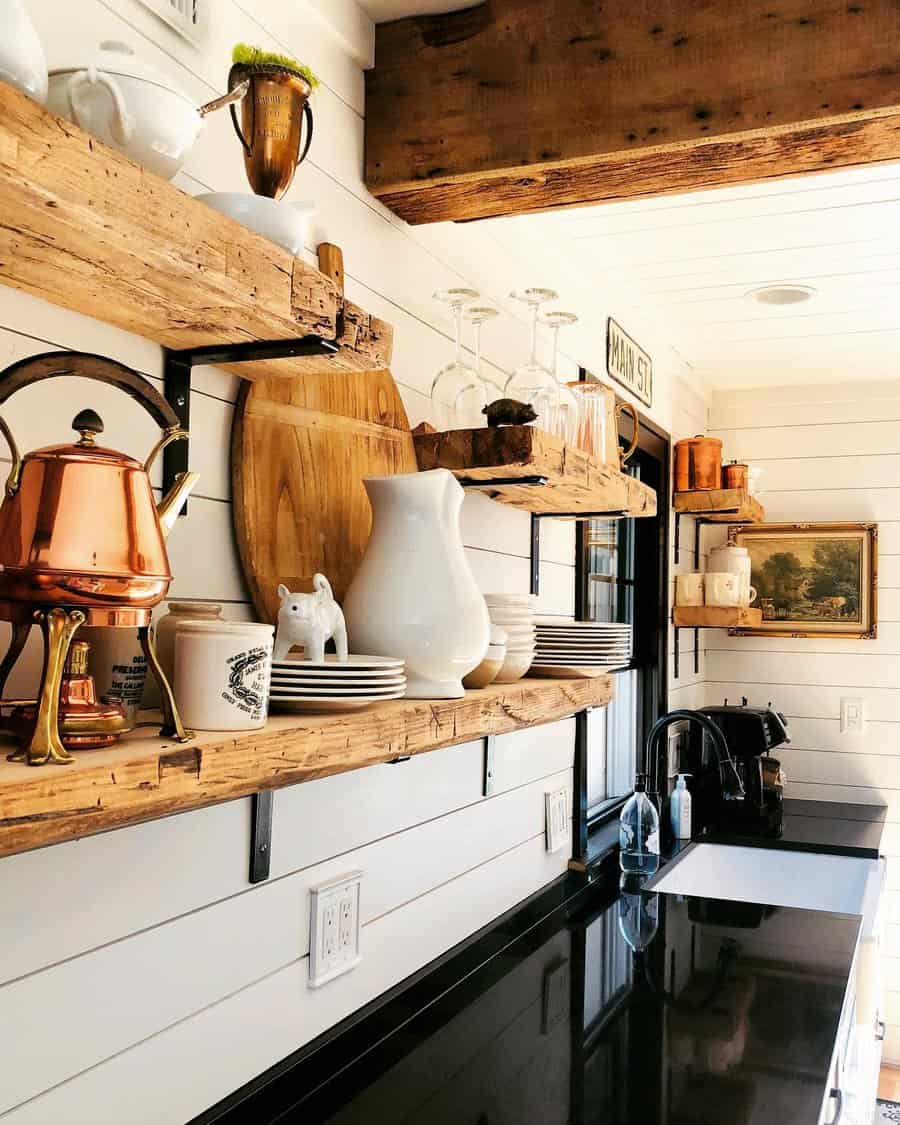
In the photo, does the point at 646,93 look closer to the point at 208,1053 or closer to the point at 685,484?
the point at 208,1053

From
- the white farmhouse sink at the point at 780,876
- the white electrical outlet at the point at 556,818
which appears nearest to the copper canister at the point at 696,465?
the white farmhouse sink at the point at 780,876

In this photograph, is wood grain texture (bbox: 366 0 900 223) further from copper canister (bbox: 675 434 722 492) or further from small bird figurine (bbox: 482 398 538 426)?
copper canister (bbox: 675 434 722 492)

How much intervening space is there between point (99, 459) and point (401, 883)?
3.18ft

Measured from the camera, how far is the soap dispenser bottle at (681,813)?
111 inches

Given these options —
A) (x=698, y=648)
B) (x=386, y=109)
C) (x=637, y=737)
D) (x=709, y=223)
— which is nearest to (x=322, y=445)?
(x=386, y=109)

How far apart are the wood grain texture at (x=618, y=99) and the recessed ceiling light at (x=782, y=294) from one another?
130 centimetres

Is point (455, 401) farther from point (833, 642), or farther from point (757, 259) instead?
point (833, 642)

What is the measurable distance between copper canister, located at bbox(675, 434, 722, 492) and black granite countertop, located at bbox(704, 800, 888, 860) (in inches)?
Answer: 43.0

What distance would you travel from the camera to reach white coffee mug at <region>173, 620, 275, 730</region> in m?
0.84

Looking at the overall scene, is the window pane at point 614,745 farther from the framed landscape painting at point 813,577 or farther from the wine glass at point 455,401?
the wine glass at point 455,401

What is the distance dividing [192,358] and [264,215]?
0.66 feet

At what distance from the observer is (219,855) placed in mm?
1158

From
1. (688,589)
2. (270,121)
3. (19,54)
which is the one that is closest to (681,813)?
(688,589)

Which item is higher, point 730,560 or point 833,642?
point 730,560
